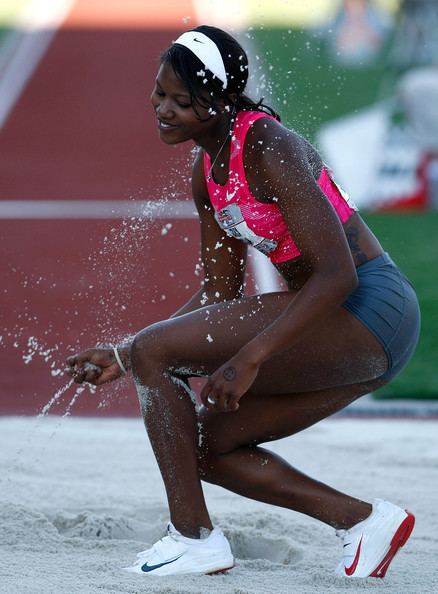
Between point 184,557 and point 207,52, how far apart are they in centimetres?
124

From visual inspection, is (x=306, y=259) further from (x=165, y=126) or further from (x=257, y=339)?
(x=165, y=126)

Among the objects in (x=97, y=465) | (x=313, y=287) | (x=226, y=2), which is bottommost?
(x=97, y=465)

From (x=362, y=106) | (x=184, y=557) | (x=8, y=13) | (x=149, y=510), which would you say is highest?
(x=8, y=13)

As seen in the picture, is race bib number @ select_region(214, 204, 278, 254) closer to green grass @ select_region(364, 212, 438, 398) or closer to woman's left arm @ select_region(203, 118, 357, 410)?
woman's left arm @ select_region(203, 118, 357, 410)

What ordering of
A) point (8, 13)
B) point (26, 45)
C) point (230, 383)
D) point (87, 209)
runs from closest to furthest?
point (230, 383) < point (87, 209) < point (26, 45) < point (8, 13)

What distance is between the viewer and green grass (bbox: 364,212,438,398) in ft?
19.6

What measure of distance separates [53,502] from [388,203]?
5695mm

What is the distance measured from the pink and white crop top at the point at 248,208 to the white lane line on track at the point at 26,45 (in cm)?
893

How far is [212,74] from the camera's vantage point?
3.17 meters

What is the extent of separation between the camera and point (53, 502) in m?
4.10

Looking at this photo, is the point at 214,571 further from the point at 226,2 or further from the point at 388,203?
the point at 226,2

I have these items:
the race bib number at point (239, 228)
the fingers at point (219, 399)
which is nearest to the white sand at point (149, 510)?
the fingers at point (219, 399)

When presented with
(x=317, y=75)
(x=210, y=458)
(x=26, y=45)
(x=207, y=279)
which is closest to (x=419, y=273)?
(x=207, y=279)

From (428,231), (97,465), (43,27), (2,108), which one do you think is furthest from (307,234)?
(43,27)
